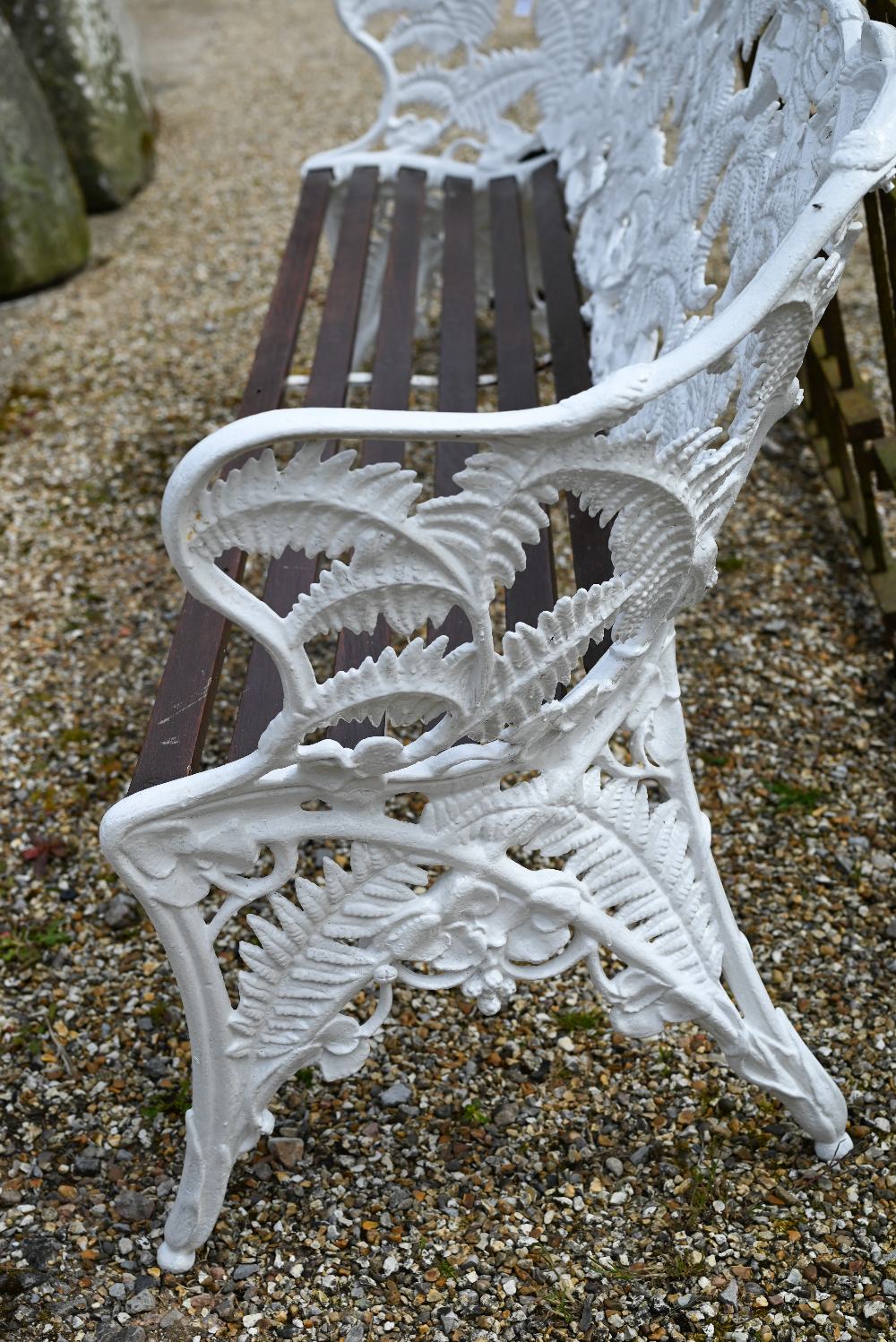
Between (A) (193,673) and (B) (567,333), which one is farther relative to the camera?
(B) (567,333)

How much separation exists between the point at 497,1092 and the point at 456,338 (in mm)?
1525

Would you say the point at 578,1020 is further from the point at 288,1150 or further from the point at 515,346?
the point at 515,346

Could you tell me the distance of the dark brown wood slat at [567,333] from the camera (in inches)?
82.0

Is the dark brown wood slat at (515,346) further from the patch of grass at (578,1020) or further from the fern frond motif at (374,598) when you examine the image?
the patch of grass at (578,1020)

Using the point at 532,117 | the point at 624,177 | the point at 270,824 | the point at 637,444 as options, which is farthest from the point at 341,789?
the point at 532,117

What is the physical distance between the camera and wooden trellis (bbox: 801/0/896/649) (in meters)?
2.77

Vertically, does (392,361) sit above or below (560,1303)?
above

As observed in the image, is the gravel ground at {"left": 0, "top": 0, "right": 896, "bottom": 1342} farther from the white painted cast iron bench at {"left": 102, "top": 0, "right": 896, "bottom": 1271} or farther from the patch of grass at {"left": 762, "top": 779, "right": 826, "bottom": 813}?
the white painted cast iron bench at {"left": 102, "top": 0, "right": 896, "bottom": 1271}

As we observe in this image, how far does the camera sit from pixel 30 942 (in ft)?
8.55

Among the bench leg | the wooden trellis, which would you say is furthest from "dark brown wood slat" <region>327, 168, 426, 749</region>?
the wooden trellis

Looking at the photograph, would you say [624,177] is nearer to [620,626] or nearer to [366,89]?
[620,626]

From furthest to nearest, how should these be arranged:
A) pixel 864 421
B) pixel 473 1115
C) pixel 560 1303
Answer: pixel 864 421
pixel 473 1115
pixel 560 1303

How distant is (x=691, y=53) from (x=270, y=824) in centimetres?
178

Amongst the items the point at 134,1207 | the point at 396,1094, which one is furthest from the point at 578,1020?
the point at 134,1207
